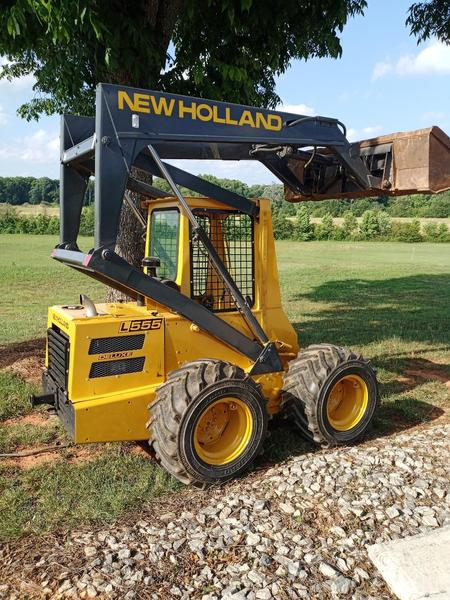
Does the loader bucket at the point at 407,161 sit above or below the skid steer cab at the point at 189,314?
above

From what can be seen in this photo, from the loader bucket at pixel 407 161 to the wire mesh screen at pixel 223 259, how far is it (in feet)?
4.51

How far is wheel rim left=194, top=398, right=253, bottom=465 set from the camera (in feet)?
15.6

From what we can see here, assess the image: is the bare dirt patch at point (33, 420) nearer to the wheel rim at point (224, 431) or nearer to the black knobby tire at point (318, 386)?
the wheel rim at point (224, 431)

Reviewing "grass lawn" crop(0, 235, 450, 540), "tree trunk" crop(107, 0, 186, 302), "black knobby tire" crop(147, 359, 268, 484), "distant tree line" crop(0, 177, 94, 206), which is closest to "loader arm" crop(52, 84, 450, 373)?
"black knobby tire" crop(147, 359, 268, 484)

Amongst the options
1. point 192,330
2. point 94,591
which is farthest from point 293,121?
point 94,591

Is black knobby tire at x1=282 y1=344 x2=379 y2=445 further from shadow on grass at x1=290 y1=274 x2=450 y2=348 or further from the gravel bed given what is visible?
shadow on grass at x1=290 y1=274 x2=450 y2=348

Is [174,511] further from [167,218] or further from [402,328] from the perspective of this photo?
[402,328]

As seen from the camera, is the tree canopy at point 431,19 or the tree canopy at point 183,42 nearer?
the tree canopy at point 183,42

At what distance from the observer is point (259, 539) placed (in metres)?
3.71

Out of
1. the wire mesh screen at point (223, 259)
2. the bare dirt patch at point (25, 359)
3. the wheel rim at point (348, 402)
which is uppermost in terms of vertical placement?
the wire mesh screen at point (223, 259)

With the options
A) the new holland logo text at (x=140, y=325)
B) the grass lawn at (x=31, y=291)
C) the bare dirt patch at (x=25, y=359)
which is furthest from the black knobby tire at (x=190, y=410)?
the grass lawn at (x=31, y=291)

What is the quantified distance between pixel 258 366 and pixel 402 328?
292 inches

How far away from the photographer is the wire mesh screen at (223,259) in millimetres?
5188

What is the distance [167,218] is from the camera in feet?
17.3
